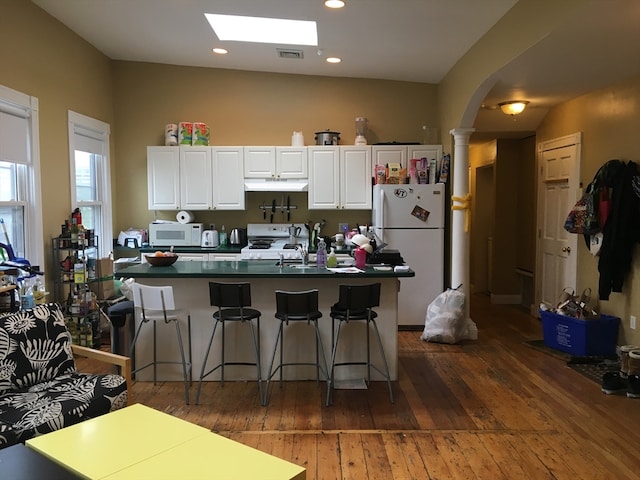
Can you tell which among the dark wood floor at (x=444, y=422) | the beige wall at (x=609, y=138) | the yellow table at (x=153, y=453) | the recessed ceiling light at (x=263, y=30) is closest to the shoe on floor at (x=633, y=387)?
the dark wood floor at (x=444, y=422)

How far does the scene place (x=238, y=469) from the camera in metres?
1.72

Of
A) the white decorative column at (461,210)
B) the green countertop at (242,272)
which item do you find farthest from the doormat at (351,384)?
the white decorative column at (461,210)

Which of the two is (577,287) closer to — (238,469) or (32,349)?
(238,469)

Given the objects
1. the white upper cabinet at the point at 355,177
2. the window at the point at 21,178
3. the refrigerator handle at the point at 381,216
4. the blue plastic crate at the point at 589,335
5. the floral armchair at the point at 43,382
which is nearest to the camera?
the floral armchair at the point at 43,382

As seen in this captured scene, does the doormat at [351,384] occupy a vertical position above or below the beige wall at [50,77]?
below

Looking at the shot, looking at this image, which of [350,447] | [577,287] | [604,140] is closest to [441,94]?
[604,140]

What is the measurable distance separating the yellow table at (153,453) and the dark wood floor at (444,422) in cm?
92

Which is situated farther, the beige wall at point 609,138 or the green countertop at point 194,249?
the green countertop at point 194,249

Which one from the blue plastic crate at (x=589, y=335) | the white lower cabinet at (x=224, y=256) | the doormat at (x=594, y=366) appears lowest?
the doormat at (x=594, y=366)

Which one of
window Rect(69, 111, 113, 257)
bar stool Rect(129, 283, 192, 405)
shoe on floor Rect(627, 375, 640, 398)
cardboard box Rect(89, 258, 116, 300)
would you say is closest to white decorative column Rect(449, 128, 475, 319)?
shoe on floor Rect(627, 375, 640, 398)

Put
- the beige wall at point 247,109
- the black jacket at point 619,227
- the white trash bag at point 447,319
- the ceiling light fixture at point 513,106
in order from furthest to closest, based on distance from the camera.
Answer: the beige wall at point 247,109, the ceiling light fixture at point 513,106, the white trash bag at point 447,319, the black jacket at point 619,227

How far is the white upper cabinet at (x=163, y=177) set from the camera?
586 centimetres

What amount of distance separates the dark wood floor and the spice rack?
1290 millimetres

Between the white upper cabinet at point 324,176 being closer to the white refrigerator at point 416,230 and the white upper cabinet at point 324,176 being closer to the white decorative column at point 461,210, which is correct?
the white refrigerator at point 416,230
